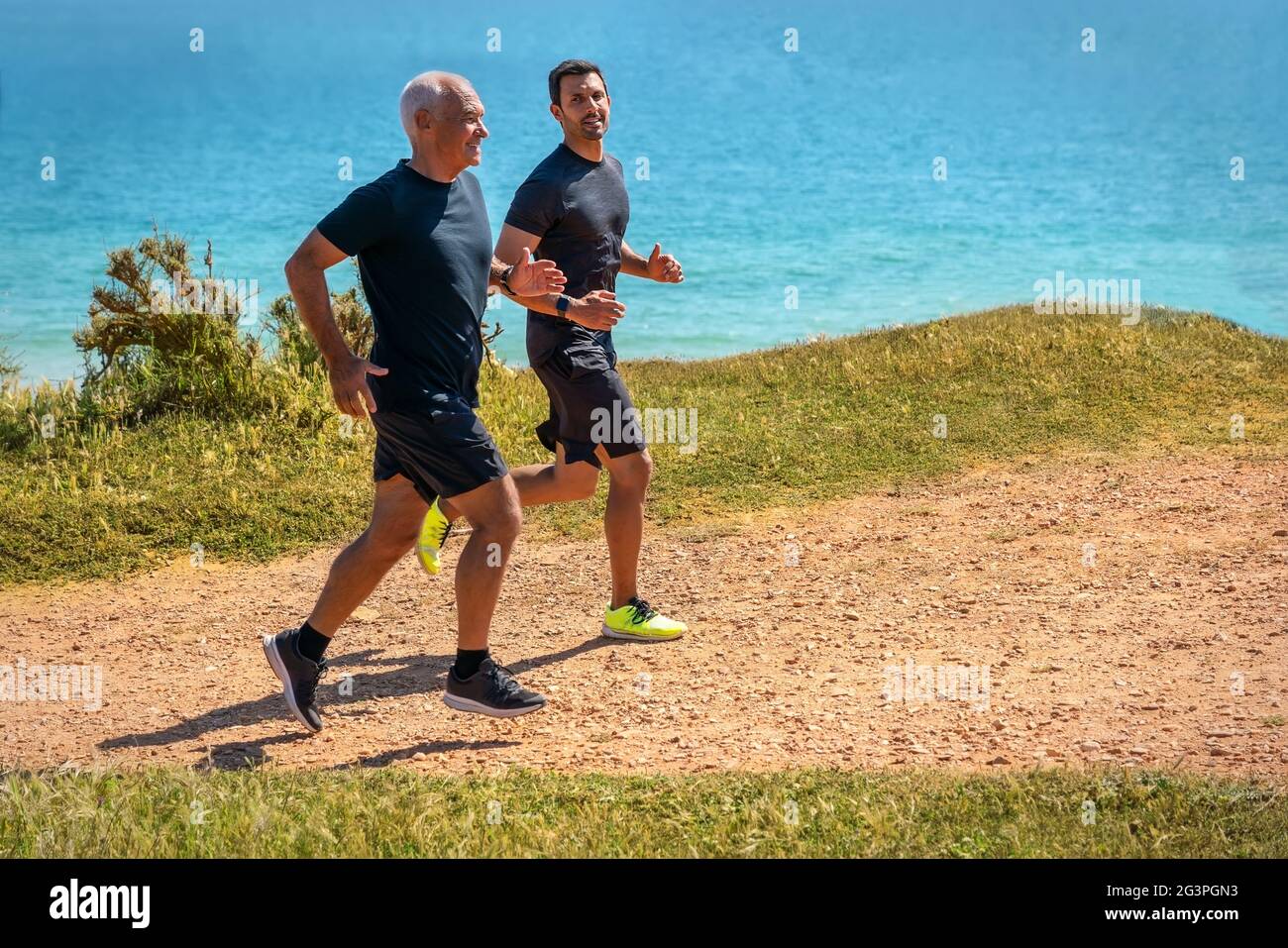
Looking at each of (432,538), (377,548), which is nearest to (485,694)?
(377,548)

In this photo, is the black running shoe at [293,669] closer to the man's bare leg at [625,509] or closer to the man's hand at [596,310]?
the man's bare leg at [625,509]

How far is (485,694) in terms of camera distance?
18.3ft

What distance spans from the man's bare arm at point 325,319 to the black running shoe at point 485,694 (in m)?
1.17

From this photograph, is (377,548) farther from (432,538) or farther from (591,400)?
(591,400)

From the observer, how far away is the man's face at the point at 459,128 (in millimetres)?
5184

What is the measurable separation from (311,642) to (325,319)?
1.31 metres

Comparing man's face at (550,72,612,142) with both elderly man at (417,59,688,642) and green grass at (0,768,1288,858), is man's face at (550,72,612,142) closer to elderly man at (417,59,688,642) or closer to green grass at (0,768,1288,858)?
elderly man at (417,59,688,642)

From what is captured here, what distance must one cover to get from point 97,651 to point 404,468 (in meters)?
2.69

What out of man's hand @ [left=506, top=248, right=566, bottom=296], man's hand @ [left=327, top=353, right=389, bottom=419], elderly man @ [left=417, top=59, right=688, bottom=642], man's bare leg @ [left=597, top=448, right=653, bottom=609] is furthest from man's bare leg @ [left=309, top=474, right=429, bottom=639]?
man's bare leg @ [left=597, top=448, right=653, bottom=609]

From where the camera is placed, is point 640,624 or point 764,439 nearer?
point 640,624

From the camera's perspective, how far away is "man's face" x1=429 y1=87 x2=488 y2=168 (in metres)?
5.18

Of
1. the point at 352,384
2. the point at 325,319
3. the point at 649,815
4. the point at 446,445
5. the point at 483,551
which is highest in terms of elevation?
the point at 325,319

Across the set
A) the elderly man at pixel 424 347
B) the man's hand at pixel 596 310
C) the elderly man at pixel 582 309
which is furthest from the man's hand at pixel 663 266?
the elderly man at pixel 424 347
